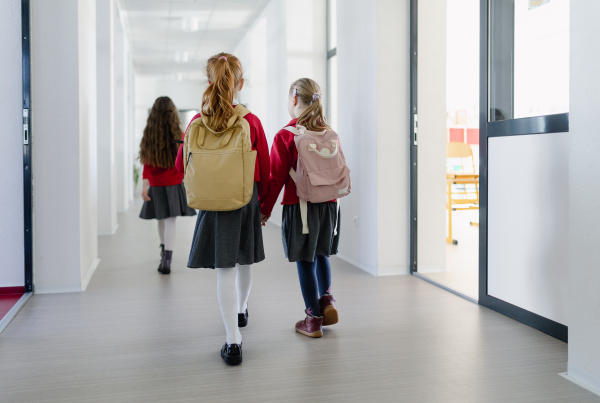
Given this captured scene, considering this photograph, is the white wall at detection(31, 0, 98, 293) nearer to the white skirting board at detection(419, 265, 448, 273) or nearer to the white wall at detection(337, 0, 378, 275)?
the white wall at detection(337, 0, 378, 275)

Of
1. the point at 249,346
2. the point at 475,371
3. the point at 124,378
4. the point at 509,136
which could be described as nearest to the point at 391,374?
the point at 475,371

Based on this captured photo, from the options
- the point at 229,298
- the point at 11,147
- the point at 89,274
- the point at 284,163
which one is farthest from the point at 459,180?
the point at 11,147

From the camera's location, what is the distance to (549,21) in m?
2.47

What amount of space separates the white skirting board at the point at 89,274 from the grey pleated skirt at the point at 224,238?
1655 mm

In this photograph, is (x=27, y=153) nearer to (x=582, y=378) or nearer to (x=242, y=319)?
(x=242, y=319)

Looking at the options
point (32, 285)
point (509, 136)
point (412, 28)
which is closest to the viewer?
point (509, 136)

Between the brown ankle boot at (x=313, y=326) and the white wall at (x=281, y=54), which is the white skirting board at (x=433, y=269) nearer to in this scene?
the brown ankle boot at (x=313, y=326)

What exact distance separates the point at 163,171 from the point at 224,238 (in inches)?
77.5

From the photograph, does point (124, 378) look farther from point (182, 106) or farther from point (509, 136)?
point (182, 106)

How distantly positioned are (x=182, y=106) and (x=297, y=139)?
13147 mm

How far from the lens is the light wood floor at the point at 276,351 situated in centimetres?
186

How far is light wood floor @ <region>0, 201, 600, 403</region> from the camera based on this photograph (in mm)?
1863

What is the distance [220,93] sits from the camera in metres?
2.01

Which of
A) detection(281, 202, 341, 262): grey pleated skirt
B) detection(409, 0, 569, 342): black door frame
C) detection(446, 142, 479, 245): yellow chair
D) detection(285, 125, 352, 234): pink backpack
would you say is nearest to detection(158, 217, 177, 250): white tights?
detection(281, 202, 341, 262): grey pleated skirt
